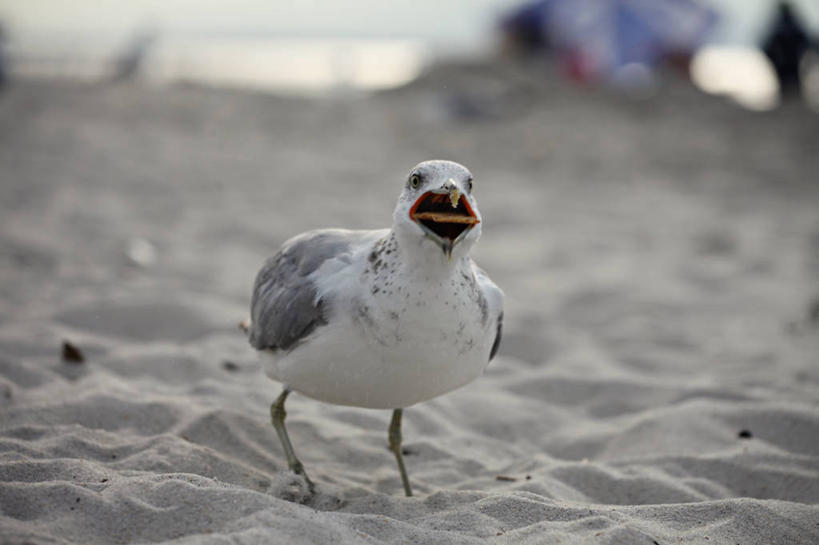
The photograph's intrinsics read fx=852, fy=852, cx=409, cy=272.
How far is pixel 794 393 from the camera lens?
4141 mm

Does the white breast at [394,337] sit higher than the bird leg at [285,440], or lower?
higher

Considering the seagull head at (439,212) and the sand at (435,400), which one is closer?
the seagull head at (439,212)

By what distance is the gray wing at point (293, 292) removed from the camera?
287cm

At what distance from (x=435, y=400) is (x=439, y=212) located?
185cm

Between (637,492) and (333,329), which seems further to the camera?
(637,492)

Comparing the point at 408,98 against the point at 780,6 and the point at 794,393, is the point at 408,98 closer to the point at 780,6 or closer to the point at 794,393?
the point at 780,6

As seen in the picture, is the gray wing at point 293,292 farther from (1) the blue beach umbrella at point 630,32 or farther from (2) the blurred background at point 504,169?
(1) the blue beach umbrella at point 630,32

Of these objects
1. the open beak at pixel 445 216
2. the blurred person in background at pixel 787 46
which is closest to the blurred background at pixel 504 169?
the blurred person in background at pixel 787 46

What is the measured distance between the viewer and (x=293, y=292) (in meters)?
2.97

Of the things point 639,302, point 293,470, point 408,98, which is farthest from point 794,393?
point 408,98

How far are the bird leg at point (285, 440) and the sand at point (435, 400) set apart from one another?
0.32 feet

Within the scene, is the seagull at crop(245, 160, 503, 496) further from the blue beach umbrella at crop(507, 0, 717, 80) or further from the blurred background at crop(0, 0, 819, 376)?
the blue beach umbrella at crop(507, 0, 717, 80)

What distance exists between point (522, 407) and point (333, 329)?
1722mm

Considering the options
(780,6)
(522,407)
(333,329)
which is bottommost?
(522,407)
